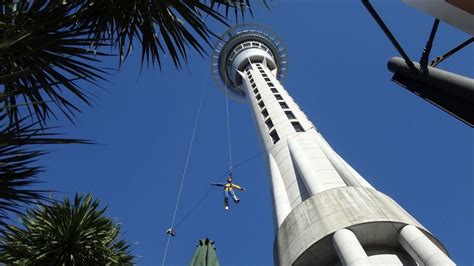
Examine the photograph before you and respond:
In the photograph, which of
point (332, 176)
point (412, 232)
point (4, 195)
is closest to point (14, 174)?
point (4, 195)

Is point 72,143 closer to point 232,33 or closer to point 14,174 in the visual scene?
point 14,174

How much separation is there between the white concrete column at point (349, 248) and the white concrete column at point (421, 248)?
2.30 meters

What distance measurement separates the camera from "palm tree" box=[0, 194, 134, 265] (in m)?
7.40

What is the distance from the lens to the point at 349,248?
56.9 ft

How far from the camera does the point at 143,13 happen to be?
5984 mm

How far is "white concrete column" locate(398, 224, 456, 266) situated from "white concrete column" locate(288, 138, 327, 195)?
584 cm

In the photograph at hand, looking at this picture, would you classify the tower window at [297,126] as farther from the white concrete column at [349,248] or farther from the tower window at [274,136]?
the white concrete column at [349,248]

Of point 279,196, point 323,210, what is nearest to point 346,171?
point 279,196

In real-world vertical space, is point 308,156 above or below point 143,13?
above

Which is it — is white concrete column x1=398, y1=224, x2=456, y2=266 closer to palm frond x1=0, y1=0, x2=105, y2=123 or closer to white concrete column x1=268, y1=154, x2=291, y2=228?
white concrete column x1=268, y1=154, x2=291, y2=228

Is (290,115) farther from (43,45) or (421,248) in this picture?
(43,45)

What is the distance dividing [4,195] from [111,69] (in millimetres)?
2469

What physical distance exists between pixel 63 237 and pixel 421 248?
15.5 meters

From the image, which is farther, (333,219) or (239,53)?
(239,53)
